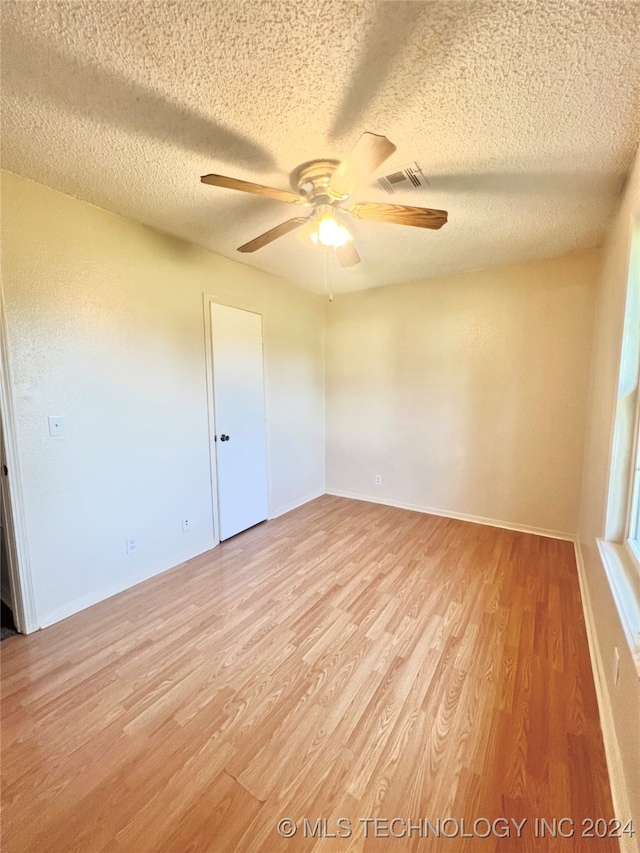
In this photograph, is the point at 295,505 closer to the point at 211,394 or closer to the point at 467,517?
the point at 211,394

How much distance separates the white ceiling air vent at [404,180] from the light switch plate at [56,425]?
7.67 ft

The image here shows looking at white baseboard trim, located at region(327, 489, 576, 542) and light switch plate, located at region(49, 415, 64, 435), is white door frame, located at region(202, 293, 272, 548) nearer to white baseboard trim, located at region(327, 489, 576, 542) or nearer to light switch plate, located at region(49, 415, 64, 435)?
light switch plate, located at region(49, 415, 64, 435)

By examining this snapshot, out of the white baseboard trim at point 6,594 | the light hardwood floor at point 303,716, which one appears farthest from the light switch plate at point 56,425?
the light hardwood floor at point 303,716

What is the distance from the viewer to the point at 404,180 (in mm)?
1780

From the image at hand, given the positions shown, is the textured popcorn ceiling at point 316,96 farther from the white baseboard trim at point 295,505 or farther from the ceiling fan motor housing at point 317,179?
the white baseboard trim at point 295,505

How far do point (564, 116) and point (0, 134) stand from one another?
2465 mm

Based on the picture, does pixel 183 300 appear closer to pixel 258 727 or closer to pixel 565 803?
pixel 258 727

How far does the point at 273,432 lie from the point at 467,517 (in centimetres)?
229

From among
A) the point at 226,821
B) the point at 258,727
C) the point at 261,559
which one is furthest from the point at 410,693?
the point at 261,559

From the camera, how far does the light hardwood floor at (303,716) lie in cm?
107

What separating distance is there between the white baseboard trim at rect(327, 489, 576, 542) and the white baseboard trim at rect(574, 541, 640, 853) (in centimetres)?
119

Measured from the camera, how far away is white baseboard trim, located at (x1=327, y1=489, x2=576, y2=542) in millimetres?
3036

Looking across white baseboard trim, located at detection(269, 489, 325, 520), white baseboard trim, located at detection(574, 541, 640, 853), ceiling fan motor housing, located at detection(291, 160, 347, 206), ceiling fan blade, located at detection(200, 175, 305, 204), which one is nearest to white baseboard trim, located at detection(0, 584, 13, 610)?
white baseboard trim, located at detection(269, 489, 325, 520)

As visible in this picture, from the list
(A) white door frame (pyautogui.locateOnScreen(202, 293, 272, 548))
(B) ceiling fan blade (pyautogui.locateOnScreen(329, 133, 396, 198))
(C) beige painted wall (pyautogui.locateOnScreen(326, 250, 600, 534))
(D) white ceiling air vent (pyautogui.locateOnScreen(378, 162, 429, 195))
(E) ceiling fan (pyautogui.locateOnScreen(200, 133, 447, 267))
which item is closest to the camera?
(B) ceiling fan blade (pyautogui.locateOnScreen(329, 133, 396, 198))
